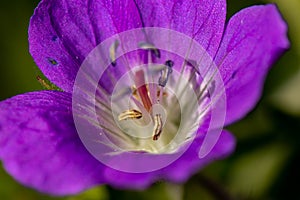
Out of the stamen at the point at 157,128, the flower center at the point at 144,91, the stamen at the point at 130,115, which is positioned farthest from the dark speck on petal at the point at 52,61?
the stamen at the point at 157,128

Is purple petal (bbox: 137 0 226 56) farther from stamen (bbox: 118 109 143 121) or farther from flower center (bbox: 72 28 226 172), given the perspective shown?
stamen (bbox: 118 109 143 121)

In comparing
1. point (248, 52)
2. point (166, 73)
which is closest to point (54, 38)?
point (166, 73)

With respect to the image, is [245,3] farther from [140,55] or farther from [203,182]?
[203,182]

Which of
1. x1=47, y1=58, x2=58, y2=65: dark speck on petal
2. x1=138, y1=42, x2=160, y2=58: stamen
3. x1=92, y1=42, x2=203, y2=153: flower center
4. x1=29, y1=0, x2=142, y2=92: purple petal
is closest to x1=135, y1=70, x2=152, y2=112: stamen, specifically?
x1=92, y1=42, x2=203, y2=153: flower center

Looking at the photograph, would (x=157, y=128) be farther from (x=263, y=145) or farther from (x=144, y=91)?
(x=263, y=145)

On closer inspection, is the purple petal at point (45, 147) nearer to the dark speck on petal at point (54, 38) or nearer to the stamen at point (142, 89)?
the dark speck on petal at point (54, 38)

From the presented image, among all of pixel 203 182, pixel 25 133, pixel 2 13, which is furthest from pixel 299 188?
pixel 2 13
